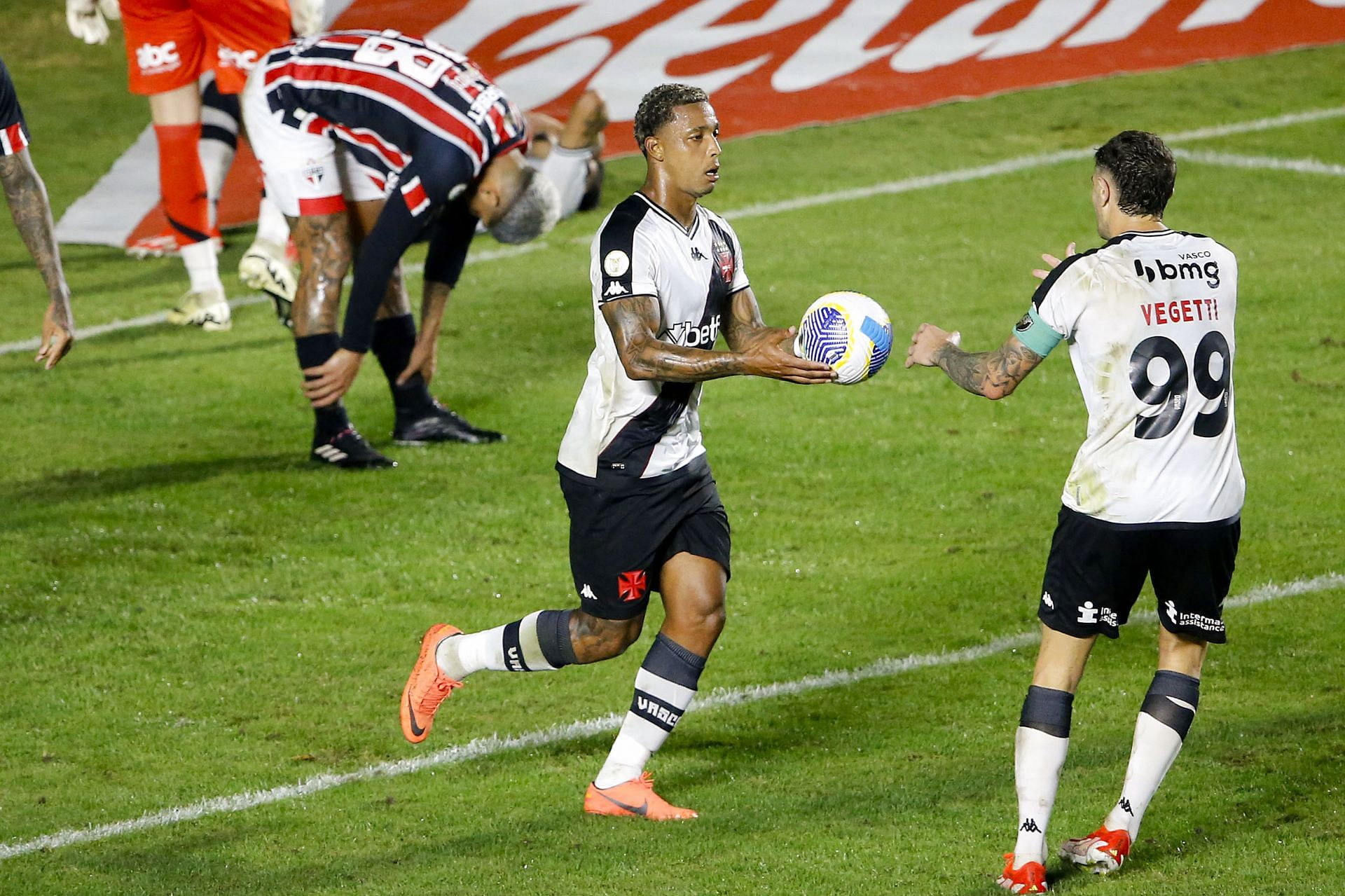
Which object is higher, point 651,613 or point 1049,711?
point 1049,711

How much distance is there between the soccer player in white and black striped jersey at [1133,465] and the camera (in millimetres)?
4449

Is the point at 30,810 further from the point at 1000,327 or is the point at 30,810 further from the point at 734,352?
the point at 1000,327

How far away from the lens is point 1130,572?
456 centimetres

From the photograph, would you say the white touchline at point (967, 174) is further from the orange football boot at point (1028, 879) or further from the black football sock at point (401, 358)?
the orange football boot at point (1028, 879)

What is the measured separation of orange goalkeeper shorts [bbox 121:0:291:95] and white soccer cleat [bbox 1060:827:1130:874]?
A: 25.9ft

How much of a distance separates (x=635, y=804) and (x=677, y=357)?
4.20 ft

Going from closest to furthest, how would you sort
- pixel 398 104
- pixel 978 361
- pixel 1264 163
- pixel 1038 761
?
1. pixel 1038 761
2. pixel 978 361
3. pixel 398 104
4. pixel 1264 163

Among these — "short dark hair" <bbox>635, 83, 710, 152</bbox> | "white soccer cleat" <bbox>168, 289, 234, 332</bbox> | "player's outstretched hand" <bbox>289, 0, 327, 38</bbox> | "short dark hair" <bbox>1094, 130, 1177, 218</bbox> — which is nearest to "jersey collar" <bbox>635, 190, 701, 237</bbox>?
"short dark hair" <bbox>635, 83, 710, 152</bbox>

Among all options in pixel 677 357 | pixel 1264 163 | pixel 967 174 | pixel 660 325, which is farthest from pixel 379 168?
pixel 1264 163

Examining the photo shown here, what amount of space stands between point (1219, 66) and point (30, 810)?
13.9 meters

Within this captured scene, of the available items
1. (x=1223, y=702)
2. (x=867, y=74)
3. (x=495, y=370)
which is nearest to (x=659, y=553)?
(x=1223, y=702)

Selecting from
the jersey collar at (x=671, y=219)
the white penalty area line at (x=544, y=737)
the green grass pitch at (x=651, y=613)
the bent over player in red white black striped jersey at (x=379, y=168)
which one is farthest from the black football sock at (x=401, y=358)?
the jersey collar at (x=671, y=219)

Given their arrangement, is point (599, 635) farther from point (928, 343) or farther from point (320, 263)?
point (320, 263)

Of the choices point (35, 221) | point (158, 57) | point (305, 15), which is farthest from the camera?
point (305, 15)
